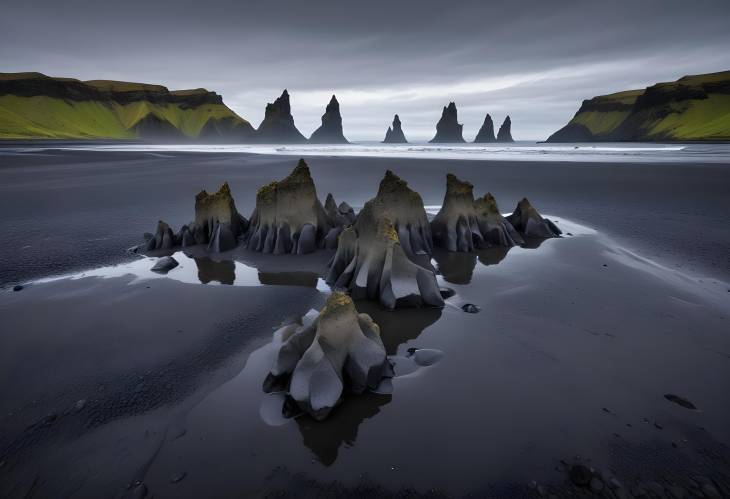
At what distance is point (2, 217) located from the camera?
14.0 metres

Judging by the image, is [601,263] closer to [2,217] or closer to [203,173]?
[2,217]

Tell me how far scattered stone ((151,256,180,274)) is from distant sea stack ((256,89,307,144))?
192 m

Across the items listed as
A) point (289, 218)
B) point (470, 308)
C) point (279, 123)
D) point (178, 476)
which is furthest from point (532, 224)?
point (279, 123)

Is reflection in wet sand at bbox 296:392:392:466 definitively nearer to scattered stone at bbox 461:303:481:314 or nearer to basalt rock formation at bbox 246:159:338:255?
scattered stone at bbox 461:303:481:314

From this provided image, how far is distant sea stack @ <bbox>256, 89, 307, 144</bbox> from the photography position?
192750 mm

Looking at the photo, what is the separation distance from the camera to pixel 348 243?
Answer: 830cm

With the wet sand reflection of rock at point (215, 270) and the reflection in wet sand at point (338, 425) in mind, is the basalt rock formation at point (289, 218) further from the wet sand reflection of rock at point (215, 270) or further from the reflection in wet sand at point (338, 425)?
the reflection in wet sand at point (338, 425)

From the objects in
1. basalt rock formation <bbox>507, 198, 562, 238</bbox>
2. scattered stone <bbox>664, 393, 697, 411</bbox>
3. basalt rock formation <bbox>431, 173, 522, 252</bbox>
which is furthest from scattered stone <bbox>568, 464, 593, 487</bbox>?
basalt rock formation <bbox>507, 198, 562, 238</bbox>

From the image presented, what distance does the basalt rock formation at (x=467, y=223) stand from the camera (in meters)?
10.7

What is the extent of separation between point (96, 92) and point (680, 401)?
197319mm

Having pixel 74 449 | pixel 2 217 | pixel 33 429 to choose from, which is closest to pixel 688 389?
pixel 74 449

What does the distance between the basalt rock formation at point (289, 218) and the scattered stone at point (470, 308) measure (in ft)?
15.4

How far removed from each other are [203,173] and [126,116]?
163 metres

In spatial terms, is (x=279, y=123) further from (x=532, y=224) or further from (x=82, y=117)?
(x=532, y=224)
